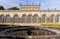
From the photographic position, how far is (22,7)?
50969mm

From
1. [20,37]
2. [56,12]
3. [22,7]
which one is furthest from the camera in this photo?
[22,7]

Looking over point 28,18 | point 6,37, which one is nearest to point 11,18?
point 28,18

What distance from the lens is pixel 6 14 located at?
49.7 meters

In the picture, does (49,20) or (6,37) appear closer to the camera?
(6,37)

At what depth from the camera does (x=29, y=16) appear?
4912 cm

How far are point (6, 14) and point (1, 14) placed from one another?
151cm

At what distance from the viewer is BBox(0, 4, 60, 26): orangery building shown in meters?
47.9

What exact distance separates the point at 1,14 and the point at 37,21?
10.8 metres

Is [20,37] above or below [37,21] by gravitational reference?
above

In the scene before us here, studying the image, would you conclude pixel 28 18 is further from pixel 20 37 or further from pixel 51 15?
pixel 20 37

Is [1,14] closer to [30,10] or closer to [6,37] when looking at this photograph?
[30,10]

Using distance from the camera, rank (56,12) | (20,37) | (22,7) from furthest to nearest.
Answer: (22,7)
(56,12)
(20,37)

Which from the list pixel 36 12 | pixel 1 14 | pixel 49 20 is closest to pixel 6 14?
pixel 1 14

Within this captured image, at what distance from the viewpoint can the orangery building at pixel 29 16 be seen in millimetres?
47912
